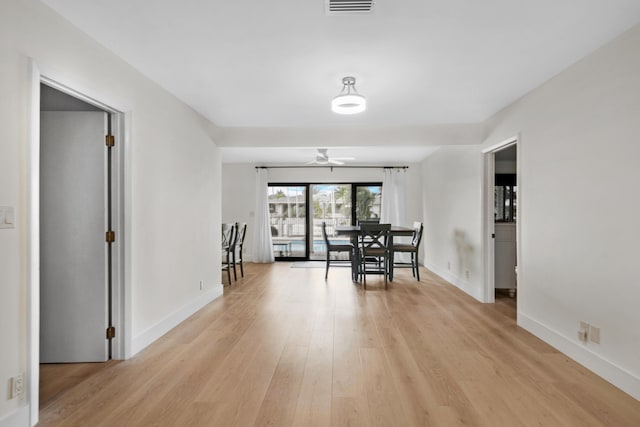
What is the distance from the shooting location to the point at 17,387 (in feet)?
5.78

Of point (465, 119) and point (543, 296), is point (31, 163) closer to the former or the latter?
point (543, 296)

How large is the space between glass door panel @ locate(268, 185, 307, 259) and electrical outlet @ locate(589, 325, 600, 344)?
19.6 ft

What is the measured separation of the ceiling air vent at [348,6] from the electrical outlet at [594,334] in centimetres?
270

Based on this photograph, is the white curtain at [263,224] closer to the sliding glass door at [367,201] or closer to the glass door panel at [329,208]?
the glass door panel at [329,208]

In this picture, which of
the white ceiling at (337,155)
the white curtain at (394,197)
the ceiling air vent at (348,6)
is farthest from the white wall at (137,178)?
the white curtain at (394,197)

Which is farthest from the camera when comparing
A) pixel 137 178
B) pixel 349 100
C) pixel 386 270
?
pixel 386 270

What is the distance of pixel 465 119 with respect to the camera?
4281 mm

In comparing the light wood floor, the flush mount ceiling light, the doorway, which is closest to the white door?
the doorway

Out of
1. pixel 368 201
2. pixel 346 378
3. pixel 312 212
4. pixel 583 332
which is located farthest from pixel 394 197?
pixel 346 378

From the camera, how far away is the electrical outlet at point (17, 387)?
1739mm

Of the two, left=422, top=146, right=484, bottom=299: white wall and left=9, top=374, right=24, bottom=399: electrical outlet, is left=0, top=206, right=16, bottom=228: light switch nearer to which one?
left=9, top=374, right=24, bottom=399: electrical outlet

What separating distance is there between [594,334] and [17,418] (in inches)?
144

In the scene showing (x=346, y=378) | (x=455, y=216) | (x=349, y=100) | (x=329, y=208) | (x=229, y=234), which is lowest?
(x=346, y=378)

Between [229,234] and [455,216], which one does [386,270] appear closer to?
[455,216]
